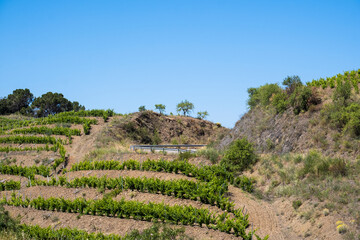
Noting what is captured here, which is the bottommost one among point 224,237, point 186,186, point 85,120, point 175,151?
point 224,237

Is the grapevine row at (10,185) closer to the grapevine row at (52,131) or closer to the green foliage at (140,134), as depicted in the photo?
the grapevine row at (52,131)

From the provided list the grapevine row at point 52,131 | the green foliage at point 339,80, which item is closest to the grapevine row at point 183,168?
the green foliage at point 339,80

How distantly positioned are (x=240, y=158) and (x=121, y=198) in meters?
8.18

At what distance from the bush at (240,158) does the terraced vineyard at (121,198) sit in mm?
1235

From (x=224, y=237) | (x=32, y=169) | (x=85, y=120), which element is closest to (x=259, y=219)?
(x=224, y=237)

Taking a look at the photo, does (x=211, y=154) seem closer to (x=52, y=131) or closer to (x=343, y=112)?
(x=343, y=112)

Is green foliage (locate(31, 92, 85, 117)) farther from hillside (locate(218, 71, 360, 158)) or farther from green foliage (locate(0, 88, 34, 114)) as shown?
hillside (locate(218, 71, 360, 158))

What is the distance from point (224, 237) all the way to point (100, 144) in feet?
81.9

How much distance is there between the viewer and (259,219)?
1783cm

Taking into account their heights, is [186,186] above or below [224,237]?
above

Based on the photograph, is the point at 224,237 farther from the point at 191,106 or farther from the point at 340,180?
the point at 191,106

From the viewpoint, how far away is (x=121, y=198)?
854 inches

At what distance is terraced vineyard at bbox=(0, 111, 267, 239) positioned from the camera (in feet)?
57.5

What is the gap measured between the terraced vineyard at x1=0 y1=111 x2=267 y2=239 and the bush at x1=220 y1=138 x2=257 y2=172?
4.05 ft
